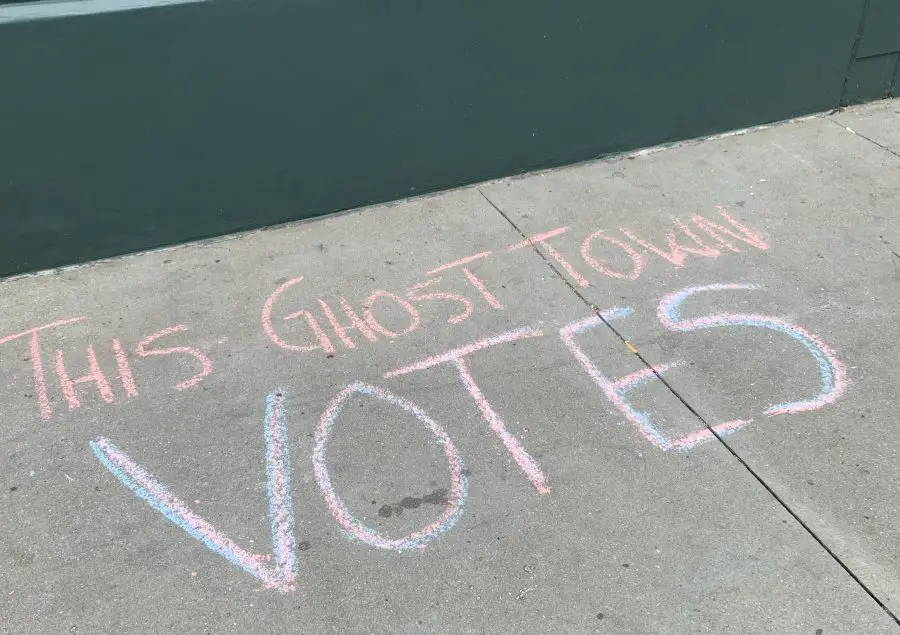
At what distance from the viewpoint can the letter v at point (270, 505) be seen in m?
2.71

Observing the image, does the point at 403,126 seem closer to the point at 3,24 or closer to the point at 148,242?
the point at 148,242

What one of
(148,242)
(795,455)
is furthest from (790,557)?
(148,242)

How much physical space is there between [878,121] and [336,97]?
442 centimetres

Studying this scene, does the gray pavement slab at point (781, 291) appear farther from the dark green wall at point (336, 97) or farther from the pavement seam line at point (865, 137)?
the dark green wall at point (336, 97)

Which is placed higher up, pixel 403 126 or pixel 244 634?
pixel 403 126

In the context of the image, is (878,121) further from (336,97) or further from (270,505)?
(270,505)

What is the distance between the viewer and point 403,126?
16.1 feet

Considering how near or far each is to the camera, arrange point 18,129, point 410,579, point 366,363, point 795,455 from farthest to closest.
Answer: point 18,129, point 366,363, point 795,455, point 410,579

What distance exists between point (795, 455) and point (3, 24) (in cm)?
427

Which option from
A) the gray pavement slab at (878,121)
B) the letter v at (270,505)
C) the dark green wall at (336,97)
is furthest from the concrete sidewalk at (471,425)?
the gray pavement slab at (878,121)

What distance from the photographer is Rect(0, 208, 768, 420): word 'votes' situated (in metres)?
3.62

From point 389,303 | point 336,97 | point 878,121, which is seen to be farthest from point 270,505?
point 878,121

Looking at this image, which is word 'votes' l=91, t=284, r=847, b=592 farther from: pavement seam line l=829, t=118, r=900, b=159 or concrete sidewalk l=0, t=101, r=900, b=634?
pavement seam line l=829, t=118, r=900, b=159

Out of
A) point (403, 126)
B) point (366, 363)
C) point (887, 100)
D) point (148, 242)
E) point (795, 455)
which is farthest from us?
point (887, 100)
